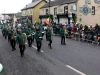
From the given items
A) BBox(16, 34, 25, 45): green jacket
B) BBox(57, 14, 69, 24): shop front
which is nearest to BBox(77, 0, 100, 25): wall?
BBox(57, 14, 69, 24): shop front

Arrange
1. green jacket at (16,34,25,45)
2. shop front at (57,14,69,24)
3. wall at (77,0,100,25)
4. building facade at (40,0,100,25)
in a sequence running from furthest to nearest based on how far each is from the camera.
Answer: shop front at (57,14,69,24) < building facade at (40,0,100,25) < wall at (77,0,100,25) < green jacket at (16,34,25,45)

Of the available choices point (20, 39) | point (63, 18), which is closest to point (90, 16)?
point (63, 18)

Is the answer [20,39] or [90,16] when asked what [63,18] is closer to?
[90,16]

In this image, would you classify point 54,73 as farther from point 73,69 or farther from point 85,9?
point 85,9

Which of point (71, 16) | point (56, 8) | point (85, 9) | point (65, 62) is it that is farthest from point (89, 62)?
point (56, 8)

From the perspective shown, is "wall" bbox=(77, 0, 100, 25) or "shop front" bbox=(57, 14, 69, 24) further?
"shop front" bbox=(57, 14, 69, 24)

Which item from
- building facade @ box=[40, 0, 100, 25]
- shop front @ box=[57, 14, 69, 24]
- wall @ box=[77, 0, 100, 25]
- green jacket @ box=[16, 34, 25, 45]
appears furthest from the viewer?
shop front @ box=[57, 14, 69, 24]

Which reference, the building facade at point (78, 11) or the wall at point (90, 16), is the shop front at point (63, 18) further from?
the wall at point (90, 16)

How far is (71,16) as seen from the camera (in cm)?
3453

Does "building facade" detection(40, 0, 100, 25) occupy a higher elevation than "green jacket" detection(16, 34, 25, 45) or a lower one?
higher

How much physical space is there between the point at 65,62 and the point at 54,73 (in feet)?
7.79

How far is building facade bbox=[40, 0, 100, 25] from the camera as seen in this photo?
29.8 metres

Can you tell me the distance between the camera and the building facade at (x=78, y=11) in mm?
29797

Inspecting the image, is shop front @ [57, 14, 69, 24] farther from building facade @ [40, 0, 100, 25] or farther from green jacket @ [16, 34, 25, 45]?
→ green jacket @ [16, 34, 25, 45]
